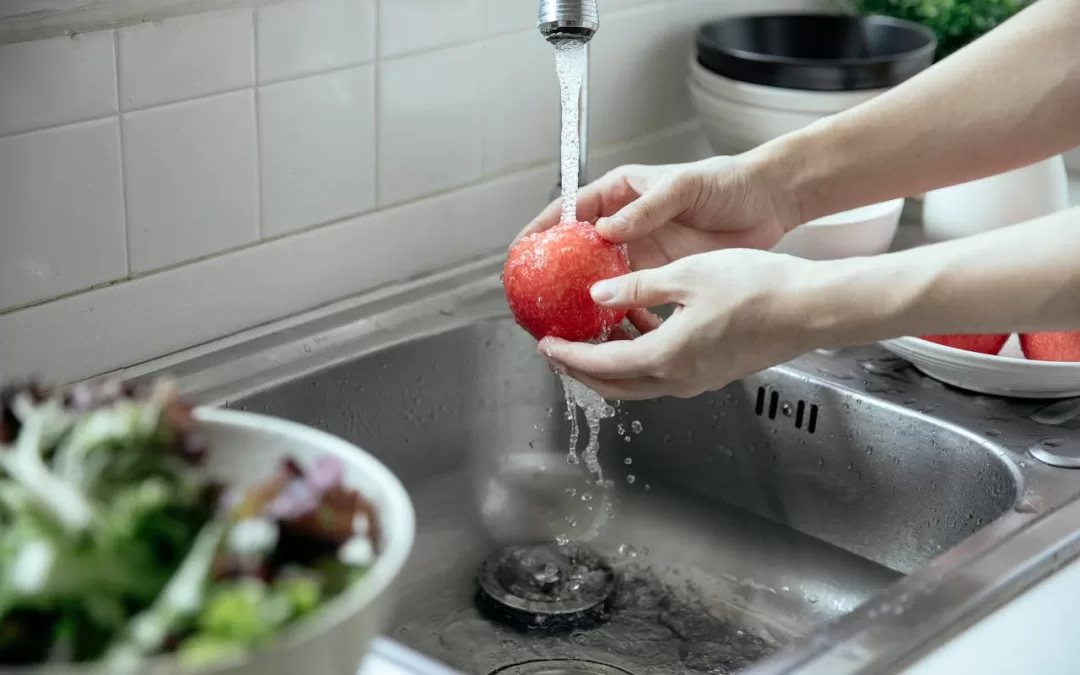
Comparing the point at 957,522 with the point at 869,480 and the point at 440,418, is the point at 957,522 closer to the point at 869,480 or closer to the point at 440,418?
the point at 869,480

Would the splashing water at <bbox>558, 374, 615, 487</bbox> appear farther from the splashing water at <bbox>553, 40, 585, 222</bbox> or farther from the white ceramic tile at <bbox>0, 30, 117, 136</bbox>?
the white ceramic tile at <bbox>0, 30, 117, 136</bbox>

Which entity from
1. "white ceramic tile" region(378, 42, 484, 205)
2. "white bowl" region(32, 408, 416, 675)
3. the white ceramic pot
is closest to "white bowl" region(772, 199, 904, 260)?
the white ceramic pot

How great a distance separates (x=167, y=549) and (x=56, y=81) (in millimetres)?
603

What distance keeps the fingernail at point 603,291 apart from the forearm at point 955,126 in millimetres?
264

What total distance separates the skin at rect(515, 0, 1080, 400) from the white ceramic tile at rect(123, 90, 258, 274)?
25 cm

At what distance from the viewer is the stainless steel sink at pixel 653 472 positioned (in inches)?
45.6

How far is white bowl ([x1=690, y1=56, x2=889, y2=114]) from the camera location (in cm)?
146

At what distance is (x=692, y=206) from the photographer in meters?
1.17

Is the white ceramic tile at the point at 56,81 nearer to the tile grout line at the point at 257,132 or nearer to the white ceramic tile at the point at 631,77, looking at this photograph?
the tile grout line at the point at 257,132

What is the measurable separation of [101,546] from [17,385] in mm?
123

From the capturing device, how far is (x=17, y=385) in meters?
0.58

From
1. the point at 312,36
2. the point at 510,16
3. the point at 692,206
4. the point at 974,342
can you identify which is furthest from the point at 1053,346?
the point at 312,36

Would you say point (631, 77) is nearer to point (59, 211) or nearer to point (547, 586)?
point (547, 586)

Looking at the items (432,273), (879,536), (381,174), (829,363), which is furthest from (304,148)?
(879,536)
